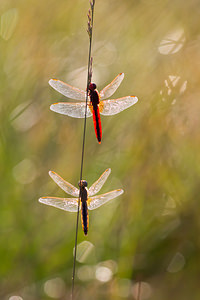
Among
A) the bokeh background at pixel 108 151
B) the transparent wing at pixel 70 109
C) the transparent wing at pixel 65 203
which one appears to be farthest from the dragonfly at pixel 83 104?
the bokeh background at pixel 108 151

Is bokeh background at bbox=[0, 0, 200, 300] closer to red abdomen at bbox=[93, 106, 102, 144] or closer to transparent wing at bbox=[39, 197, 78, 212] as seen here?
transparent wing at bbox=[39, 197, 78, 212]

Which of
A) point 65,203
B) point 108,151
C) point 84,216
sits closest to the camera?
point 84,216

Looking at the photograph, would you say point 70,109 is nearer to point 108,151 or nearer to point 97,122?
point 97,122

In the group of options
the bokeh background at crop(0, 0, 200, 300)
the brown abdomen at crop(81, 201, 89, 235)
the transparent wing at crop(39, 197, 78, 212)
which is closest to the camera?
the brown abdomen at crop(81, 201, 89, 235)

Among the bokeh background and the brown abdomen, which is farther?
the bokeh background

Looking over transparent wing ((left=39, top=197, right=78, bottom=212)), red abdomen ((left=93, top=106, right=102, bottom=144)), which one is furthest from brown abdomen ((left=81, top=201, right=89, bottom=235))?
red abdomen ((left=93, top=106, right=102, bottom=144))

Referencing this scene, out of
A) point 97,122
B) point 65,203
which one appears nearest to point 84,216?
point 65,203

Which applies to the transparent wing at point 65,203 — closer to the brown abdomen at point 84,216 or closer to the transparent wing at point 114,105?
the brown abdomen at point 84,216

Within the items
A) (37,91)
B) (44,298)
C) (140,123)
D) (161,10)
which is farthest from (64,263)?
(161,10)

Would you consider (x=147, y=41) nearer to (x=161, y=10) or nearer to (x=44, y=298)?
(x=161, y=10)
